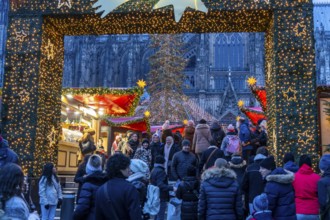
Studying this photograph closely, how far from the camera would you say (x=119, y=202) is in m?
3.60

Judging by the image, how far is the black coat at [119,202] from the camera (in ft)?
11.7

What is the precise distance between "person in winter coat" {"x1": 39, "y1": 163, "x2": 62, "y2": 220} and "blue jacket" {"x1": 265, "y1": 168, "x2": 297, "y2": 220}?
Result: 4.00 m

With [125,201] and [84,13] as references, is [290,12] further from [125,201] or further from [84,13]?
[125,201]

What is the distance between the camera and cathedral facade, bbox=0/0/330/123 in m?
48.6

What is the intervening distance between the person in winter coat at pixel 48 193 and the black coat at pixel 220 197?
3395 mm

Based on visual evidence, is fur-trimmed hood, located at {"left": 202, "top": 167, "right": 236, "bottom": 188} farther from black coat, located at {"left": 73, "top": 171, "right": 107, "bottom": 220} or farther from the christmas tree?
the christmas tree

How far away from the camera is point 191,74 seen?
51625mm

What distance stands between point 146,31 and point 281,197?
6.43 m

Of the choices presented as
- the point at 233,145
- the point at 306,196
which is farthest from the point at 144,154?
the point at 306,196

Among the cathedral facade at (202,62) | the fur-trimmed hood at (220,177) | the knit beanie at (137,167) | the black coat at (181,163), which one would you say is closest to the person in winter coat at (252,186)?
the fur-trimmed hood at (220,177)

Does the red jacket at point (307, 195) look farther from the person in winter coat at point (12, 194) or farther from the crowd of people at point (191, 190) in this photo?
the person in winter coat at point (12, 194)

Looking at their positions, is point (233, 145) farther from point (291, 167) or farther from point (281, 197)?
point (281, 197)

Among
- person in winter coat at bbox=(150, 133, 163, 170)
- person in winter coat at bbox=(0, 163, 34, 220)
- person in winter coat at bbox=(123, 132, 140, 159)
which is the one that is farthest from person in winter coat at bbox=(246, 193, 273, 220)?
person in winter coat at bbox=(123, 132, 140, 159)

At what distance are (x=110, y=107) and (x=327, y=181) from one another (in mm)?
13896
